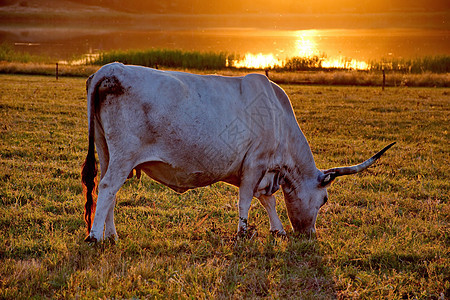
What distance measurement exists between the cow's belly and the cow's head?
1142 mm

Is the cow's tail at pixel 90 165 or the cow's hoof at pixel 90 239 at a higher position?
the cow's tail at pixel 90 165

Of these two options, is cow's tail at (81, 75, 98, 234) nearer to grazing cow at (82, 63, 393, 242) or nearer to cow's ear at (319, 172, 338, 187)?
grazing cow at (82, 63, 393, 242)

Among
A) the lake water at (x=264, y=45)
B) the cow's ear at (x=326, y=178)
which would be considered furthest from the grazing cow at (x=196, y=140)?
the lake water at (x=264, y=45)

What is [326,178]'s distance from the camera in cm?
582

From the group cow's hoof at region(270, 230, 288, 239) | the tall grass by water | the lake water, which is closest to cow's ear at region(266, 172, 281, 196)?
cow's hoof at region(270, 230, 288, 239)

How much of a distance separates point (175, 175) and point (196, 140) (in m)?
0.50

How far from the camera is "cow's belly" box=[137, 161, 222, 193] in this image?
5.05 m

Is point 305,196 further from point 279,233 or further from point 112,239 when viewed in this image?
point 112,239

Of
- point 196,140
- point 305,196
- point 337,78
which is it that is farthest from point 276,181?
point 337,78

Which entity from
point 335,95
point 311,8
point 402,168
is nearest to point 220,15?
point 311,8

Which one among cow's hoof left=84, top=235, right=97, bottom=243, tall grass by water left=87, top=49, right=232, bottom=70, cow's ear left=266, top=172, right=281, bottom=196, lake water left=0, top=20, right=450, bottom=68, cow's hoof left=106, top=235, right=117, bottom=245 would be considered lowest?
cow's hoof left=106, top=235, right=117, bottom=245

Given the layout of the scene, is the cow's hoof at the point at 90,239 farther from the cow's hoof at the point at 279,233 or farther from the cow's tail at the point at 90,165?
the cow's hoof at the point at 279,233

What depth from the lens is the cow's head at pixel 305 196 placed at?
5.87 metres

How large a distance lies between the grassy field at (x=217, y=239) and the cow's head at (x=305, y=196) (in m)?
0.28
